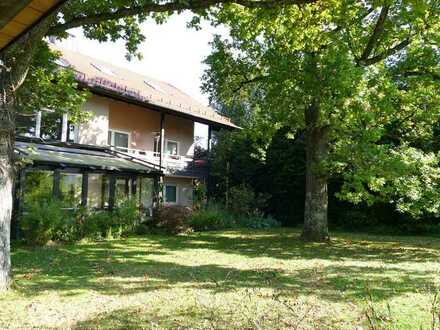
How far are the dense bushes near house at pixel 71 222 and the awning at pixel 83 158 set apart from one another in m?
1.51

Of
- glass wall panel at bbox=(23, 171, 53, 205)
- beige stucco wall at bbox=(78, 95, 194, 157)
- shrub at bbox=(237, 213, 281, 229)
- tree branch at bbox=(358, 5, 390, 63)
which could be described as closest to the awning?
beige stucco wall at bbox=(78, 95, 194, 157)

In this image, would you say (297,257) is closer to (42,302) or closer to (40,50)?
(42,302)

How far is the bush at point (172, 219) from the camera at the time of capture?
18188 millimetres

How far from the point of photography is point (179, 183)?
26.3 metres

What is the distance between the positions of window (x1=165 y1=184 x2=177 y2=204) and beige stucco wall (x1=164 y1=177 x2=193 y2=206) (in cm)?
21

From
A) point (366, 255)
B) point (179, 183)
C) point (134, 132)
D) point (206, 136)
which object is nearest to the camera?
point (366, 255)

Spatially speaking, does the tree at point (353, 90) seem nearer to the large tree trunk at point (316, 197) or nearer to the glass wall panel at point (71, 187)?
the large tree trunk at point (316, 197)

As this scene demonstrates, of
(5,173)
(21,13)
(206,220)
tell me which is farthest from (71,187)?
(21,13)

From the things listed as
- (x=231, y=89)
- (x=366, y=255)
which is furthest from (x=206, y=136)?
(x=366, y=255)

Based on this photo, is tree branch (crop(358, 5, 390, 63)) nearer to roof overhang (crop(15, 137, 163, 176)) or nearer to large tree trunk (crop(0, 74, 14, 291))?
roof overhang (crop(15, 137, 163, 176))

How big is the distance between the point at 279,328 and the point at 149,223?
14490 mm

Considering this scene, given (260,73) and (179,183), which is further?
(179,183)

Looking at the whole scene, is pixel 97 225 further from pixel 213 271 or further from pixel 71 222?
pixel 213 271

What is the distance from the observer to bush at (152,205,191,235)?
18.2 m
